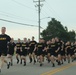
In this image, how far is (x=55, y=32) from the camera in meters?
100

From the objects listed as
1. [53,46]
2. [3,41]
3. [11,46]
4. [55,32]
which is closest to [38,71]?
[3,41]

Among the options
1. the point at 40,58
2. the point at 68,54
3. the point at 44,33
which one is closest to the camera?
the point at 40,58

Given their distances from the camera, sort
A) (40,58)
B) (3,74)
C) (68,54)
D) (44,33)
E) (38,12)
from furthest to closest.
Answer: (44,33) < (38,12) < (68,54) < (40,58) < (3,74)

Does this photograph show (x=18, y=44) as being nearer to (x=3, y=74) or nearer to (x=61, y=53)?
(x=61, y=53)

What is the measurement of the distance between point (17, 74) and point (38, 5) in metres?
42.8

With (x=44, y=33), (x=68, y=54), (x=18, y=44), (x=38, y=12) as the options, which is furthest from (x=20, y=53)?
(x=44, y=33)

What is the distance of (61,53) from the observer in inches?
989

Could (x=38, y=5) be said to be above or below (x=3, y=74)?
above

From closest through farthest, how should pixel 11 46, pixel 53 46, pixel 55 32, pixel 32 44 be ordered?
pixel 53 46 < pixel 11 46 < pixel 32 44 < pixel 55 32

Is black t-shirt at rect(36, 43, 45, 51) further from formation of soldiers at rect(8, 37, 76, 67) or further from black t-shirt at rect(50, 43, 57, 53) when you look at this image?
black t-shirt at rect(50, 43, 57, 53)

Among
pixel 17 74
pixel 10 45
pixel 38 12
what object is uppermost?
pixel 38 12

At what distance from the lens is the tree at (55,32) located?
98625 millimetres

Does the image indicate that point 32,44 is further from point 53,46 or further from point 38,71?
point 38,71

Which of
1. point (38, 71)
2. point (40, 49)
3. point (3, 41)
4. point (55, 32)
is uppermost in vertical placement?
point (55, 32)
